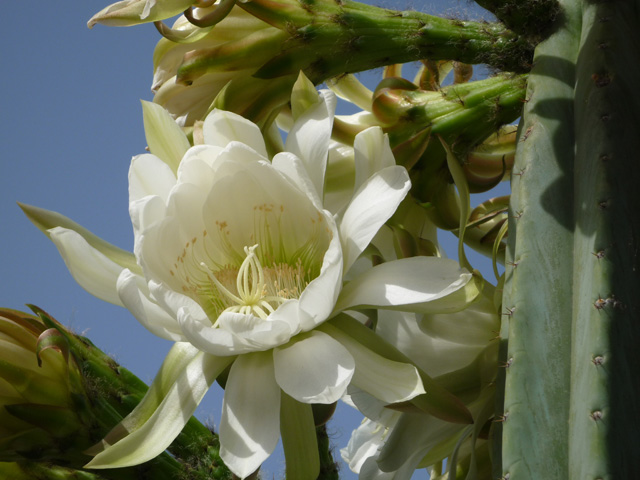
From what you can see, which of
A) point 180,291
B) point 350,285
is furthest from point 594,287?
point 180,291

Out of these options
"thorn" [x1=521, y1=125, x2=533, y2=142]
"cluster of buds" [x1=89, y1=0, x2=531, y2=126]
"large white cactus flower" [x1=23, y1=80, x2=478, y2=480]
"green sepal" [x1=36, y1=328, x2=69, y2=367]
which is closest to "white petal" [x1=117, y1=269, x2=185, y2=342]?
"large white cactus flower" [x1=23, y1=80, x2=478, y2=480]

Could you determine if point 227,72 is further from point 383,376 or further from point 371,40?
point 383,376

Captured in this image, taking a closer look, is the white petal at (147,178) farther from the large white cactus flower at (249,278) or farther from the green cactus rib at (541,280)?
the green cactus rib at (541,280)

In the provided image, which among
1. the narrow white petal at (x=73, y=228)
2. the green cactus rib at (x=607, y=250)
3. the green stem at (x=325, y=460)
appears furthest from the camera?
the green stem at (x=325, y=460)

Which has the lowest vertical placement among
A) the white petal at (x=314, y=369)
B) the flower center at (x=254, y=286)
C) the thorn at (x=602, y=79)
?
the white petal at (x=314, y=369)

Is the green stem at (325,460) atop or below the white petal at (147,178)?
below

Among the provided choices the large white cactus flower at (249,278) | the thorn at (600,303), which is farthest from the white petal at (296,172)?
the thorn at (600,303)

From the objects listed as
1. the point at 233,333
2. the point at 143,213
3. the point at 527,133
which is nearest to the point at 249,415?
the point at 233,333

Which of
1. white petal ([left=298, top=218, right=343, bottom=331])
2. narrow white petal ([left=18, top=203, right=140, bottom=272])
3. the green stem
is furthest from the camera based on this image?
the green stem

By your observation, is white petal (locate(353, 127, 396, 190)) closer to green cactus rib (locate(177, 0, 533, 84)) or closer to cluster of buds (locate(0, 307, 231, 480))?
green cactus rib (locate(177, 0, 533, 84))
